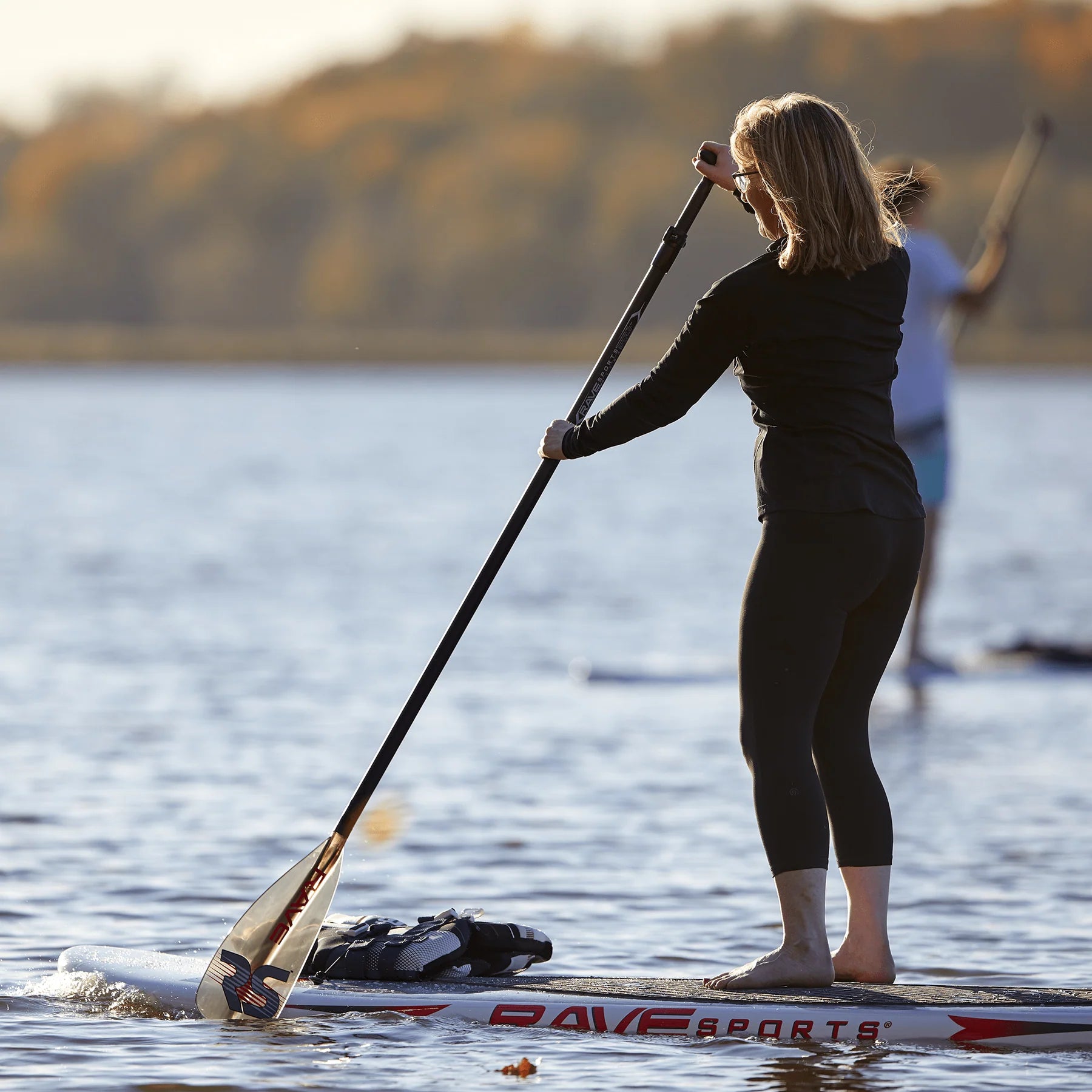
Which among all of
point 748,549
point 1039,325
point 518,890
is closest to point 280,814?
point 518,890

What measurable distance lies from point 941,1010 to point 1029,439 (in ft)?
Answer: 170

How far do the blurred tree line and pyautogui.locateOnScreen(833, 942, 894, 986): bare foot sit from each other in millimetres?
103740

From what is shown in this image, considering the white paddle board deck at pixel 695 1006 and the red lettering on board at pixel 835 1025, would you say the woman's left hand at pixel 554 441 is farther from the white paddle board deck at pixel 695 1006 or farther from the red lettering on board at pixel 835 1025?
the red lettering on board at pixel 835 1025

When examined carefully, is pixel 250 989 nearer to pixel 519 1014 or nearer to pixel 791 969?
pixel 519 1014

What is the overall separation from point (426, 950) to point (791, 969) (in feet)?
3.14

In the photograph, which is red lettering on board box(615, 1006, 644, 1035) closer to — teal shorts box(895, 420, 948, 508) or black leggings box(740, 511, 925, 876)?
black leggings box(740, 511, 925, 876)

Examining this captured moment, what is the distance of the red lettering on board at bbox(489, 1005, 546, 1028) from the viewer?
515cm

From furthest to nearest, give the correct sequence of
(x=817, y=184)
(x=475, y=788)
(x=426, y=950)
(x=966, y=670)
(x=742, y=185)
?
(x=966, y=670) < (x=475, y=788) < (x=426, y=950) < (x=742, y=185) < (x=817, y=184)

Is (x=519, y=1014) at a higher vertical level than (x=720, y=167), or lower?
lower

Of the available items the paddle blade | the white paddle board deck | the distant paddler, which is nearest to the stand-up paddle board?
the distant paddler

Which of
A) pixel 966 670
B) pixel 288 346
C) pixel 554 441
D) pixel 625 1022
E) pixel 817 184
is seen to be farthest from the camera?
pixel 288 346

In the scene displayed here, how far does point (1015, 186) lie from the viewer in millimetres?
11945

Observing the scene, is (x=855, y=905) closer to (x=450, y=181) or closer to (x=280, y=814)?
(x=280, y=814)

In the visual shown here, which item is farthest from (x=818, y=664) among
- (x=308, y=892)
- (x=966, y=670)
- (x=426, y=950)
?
(x=966, y=670)
